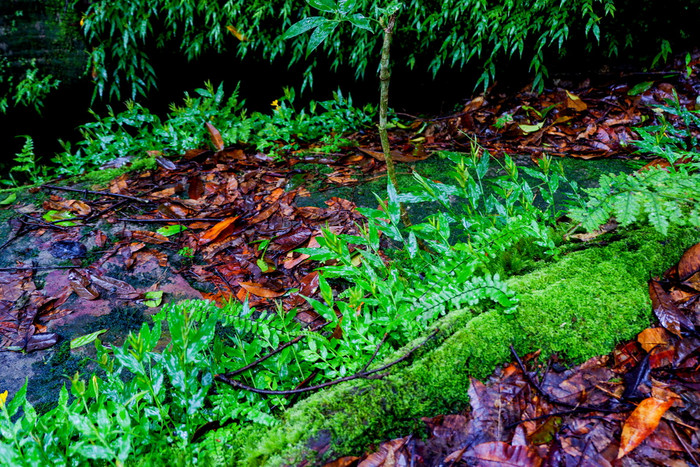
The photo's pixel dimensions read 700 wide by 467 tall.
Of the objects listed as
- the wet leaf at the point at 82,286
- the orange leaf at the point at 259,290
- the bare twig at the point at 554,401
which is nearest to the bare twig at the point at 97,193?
the wet leaf at the point at 82,286

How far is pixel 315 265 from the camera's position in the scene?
8.38 ft

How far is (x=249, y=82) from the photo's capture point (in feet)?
17.9

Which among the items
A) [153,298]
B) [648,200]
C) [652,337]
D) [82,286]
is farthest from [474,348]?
[82,286]

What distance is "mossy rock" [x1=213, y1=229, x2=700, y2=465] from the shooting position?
3.94ft

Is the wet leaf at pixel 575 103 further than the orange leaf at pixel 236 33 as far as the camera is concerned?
No

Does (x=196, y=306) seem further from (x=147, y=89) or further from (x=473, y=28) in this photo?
(x=147, y=89)

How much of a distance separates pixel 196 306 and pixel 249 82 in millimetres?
4450

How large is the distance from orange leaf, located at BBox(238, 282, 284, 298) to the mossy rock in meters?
1.02

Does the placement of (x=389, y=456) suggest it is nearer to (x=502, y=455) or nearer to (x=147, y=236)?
(x=502, y=455)

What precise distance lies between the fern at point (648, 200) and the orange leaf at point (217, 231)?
2.21 meters

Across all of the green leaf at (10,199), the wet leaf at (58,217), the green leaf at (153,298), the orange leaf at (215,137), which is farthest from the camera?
the orange leaf at (215,137)

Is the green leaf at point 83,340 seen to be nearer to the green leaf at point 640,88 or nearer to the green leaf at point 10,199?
the green leaf at point 10,199

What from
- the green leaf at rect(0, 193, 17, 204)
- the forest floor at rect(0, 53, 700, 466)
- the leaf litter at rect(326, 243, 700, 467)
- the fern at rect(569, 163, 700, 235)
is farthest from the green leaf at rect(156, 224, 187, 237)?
the fern at rect(569, 163, 700, 235)

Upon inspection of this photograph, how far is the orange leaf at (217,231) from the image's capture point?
2861mm
